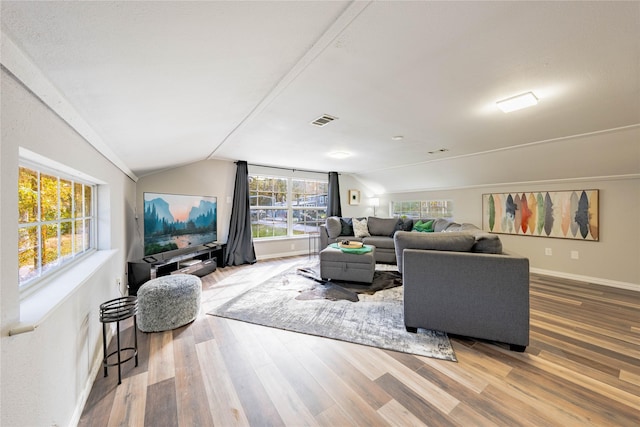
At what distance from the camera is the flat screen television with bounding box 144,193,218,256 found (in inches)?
129

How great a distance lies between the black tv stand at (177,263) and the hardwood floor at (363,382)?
0.90 m

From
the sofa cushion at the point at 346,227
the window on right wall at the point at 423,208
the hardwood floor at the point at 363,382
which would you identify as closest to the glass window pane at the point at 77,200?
the hardwood floor at the point at 363,382

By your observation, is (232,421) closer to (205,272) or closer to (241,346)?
(241,346)

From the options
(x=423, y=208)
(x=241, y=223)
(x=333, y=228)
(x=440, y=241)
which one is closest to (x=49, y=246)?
(x=440, y=241)

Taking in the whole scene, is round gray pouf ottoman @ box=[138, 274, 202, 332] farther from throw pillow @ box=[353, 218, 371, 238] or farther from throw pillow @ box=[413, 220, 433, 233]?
throw pillow @ box=[413, 220, 433, 233]

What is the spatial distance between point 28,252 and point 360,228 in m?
5.03

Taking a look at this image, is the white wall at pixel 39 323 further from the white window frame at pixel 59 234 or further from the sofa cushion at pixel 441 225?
the sofa cushion at pixel 441 225

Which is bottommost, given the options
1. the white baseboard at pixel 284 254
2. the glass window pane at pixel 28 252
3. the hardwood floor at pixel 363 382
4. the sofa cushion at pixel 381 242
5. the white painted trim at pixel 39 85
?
the hardwood floor at pixel 363 382

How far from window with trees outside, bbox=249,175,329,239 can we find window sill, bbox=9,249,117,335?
3589 mm

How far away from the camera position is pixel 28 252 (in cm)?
122

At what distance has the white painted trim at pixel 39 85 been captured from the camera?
0.75m

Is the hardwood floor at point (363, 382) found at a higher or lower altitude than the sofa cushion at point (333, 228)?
lower

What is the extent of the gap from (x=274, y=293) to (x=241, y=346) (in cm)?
119

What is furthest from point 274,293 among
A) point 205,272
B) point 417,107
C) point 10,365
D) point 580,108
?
point 580,108
